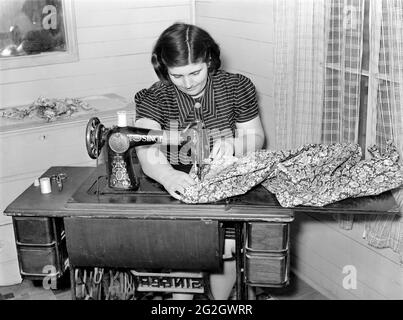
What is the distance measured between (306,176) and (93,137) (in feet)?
2.38

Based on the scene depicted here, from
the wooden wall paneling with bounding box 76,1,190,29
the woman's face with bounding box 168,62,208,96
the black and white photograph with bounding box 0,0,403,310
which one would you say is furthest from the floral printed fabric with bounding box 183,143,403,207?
the wooden wall paneling with bounding box 76,1,190,29

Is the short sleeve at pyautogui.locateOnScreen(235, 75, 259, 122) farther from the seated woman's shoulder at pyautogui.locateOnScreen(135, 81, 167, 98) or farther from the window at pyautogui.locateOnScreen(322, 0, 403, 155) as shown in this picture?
the window at pyautogui.locateOnScreen(322, 0, 403, 155)

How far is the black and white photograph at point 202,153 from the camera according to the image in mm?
1772

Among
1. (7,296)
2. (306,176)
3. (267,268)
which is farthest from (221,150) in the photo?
(7,296)

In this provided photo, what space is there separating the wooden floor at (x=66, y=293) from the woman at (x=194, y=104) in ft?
2.38

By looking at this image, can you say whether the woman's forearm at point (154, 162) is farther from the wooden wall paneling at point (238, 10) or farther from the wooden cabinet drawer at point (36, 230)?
the wooden wall paneling at point (238, 10)

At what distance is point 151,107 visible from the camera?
2104 mm

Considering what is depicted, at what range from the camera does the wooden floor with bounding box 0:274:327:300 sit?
2.91 meters

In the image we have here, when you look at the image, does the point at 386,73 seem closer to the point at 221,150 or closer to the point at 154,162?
the point at 221,150

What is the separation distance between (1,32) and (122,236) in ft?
5.99

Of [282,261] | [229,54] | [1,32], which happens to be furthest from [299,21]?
[1,32]

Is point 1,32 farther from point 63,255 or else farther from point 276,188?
point 276,188

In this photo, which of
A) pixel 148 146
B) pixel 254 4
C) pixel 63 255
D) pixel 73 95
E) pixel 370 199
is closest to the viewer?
pixel 370 199

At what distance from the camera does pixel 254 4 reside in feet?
9.45
